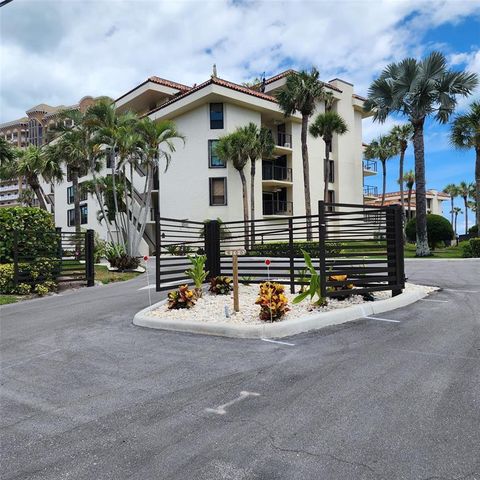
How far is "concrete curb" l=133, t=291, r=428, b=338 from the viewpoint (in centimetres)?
681

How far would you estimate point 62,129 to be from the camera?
25.1m

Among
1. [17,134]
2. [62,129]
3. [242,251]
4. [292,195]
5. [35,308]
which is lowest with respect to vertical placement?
[35,308]

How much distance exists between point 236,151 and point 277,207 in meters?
7.98

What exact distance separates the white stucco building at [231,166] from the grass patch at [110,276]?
37.5 ft

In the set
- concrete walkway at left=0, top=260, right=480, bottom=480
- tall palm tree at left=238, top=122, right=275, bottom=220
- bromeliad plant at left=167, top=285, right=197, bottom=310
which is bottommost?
concrete walkway at left=0, top=260, right=480, bottom=480

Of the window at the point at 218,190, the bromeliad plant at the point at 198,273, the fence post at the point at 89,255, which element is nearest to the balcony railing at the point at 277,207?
the window at the point at 218,190

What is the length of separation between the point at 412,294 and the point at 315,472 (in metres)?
7.29

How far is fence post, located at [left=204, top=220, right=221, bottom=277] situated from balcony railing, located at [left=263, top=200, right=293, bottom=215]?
24643mm

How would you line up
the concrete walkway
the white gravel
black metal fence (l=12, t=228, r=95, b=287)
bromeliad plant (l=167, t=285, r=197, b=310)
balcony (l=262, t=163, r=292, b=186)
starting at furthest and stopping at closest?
1. balcony (l=262, t=163, r=292, b=186)
2. black metal fence (l=12, t=228, r=95, b=287)
3. bromeliad plant (l=167, t=285, r=197, b=310)
4. the white gravel
5. the concrete walkway

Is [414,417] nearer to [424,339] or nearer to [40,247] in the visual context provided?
[424,339]

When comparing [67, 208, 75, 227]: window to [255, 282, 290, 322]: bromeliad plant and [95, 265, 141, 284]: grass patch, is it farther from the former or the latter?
[255, 282, 290, 322]: bromeliad plant

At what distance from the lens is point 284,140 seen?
3628 cm

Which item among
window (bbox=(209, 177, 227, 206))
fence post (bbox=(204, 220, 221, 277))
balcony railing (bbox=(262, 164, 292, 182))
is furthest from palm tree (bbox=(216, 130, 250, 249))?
fence post (bbox=(204, 220, 221, 277))

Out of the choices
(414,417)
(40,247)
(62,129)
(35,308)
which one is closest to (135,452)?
(414,417)
